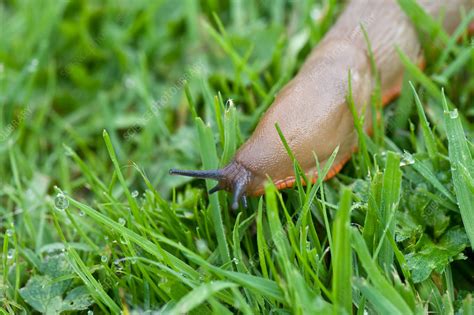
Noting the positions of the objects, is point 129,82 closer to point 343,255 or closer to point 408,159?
point 408,159

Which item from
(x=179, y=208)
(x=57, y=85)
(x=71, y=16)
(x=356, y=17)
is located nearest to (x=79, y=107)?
(x=57, y=85)

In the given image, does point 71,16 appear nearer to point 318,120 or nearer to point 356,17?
point 356,17

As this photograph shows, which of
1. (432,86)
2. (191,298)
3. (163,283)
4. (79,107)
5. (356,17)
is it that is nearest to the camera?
(191,298)

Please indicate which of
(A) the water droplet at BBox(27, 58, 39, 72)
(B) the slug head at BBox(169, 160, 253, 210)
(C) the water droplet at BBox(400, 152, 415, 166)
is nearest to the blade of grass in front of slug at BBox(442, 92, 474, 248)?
(C) the water droplet at BBox(400, 152, 415, 166)

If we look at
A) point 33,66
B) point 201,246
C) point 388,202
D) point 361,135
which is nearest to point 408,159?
point 361,135

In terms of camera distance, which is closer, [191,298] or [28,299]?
[191,298]

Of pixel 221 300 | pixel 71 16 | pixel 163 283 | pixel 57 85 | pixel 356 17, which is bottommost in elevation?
pixel 221 300

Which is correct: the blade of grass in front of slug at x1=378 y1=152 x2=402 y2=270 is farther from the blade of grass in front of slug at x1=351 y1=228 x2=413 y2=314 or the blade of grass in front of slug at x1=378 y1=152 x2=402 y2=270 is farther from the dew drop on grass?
the dew drop on grass

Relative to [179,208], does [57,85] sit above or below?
above
